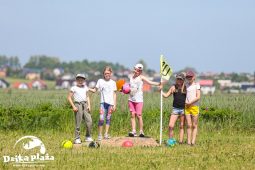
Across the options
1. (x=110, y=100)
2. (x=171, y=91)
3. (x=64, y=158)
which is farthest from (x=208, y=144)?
(x=64, y=158)

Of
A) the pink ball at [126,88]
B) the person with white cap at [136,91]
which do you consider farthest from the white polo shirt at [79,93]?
the person with white cap at [136,91]

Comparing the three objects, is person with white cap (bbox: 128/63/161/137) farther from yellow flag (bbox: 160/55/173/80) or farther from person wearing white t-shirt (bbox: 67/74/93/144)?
person wearing white t-shirt (bbox: 67/74/93/144)

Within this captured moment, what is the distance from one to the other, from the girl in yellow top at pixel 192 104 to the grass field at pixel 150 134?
1.27ft

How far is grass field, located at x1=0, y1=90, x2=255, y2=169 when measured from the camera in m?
12.0

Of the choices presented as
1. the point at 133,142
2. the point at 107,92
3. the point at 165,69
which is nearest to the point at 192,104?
the point at 165,69

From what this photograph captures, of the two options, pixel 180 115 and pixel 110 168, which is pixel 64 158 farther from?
pixel 180 115

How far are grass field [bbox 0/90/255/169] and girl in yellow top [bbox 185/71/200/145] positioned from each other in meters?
0.39

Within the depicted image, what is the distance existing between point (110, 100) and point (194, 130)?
234 cm

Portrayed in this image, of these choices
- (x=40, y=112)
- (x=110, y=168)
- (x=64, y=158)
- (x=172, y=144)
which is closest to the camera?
A: (x=110, y=168)

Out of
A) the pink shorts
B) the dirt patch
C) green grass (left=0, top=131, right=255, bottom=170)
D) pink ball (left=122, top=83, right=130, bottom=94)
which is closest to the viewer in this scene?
green grass (left=0, top=131, right=255, bottom=170)

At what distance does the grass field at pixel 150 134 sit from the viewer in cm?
1199

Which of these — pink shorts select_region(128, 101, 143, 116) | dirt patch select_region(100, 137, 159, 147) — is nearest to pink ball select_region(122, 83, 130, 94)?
pink shorts select_region(128, 101, 143, 116)

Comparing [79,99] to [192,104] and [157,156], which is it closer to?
[192,104]

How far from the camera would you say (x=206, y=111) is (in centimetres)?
2038
